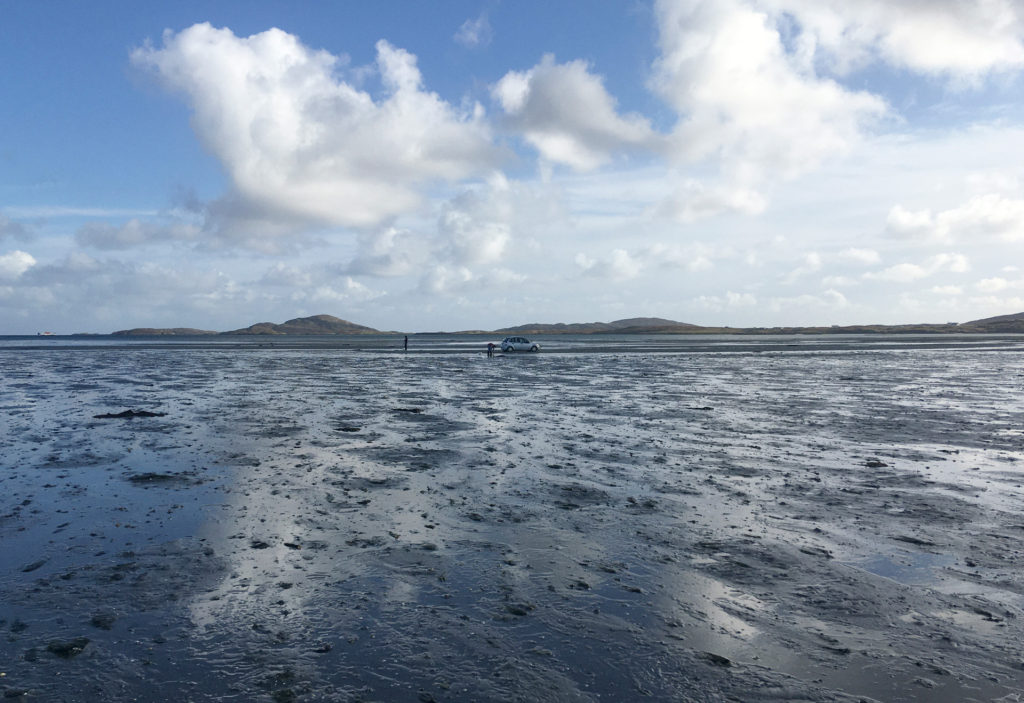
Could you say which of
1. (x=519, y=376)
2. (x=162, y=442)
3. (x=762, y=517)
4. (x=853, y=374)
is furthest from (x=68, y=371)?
(x=853, y=374)

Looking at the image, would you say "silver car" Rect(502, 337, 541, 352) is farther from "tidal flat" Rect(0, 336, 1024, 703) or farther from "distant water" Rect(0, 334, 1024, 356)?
"tidal flat" Rect(0, 336, 1024, 703)

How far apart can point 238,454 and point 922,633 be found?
47.7 ft

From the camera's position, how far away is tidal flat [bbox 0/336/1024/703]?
5.62 meters

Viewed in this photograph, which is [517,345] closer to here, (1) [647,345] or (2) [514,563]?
(1) [647,345]

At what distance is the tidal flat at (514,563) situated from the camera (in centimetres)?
562

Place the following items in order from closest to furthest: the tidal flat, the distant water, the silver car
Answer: the tidal flat → the silver car → the distant water

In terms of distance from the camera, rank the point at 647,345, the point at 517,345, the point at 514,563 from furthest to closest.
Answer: the point at 647,345 < the point at 517,345 < the point at 514,563

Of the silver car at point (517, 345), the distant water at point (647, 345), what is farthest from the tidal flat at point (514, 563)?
the distant water at point (647, 345)

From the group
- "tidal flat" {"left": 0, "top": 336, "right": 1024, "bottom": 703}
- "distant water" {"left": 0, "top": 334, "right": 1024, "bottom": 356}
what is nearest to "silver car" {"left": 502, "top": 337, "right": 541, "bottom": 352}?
"distant water" {"left": 0, "top": 334, "right": 1024, "bottom": 356}

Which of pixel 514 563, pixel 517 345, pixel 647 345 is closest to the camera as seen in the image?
pixel 514 563

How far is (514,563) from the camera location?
8.27 m

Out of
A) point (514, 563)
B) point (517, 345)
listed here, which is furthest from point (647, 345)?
point (514, 563)

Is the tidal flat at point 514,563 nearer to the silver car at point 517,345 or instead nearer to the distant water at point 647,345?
the silver car at point 517,345

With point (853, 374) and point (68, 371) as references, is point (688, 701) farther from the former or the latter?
point (68, 371)
